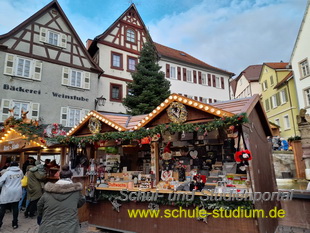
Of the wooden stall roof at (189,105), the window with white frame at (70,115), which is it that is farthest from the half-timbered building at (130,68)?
the wooden stall roof at (189,105)

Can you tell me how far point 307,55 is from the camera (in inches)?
817

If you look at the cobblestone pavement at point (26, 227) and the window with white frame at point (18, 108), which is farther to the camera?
the window with white frame at point (18, 108)

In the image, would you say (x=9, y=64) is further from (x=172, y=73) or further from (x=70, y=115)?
(x=172, y=73)

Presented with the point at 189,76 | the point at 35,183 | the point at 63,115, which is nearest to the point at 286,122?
the point at 189,76

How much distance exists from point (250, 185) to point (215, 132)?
1452 millimetres

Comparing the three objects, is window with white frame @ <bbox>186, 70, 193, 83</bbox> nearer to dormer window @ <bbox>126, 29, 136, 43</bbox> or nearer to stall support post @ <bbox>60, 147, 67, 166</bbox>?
dormer window @ <bbox>126, 29, 136, 43</bbox>

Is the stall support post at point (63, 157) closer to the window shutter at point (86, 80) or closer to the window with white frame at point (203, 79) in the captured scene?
the window shutter at point (86, 80)

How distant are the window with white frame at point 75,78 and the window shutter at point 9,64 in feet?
10.3

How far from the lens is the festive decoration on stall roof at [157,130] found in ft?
16.4

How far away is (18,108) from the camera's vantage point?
14742 millimetres

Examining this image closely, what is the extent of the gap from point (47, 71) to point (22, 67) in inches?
60.6

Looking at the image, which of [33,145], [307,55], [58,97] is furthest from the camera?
[307,55]

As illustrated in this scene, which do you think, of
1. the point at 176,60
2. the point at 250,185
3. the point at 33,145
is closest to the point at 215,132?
the point at 250,185

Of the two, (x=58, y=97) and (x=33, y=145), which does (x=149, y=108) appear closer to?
(x=58, y=97)
